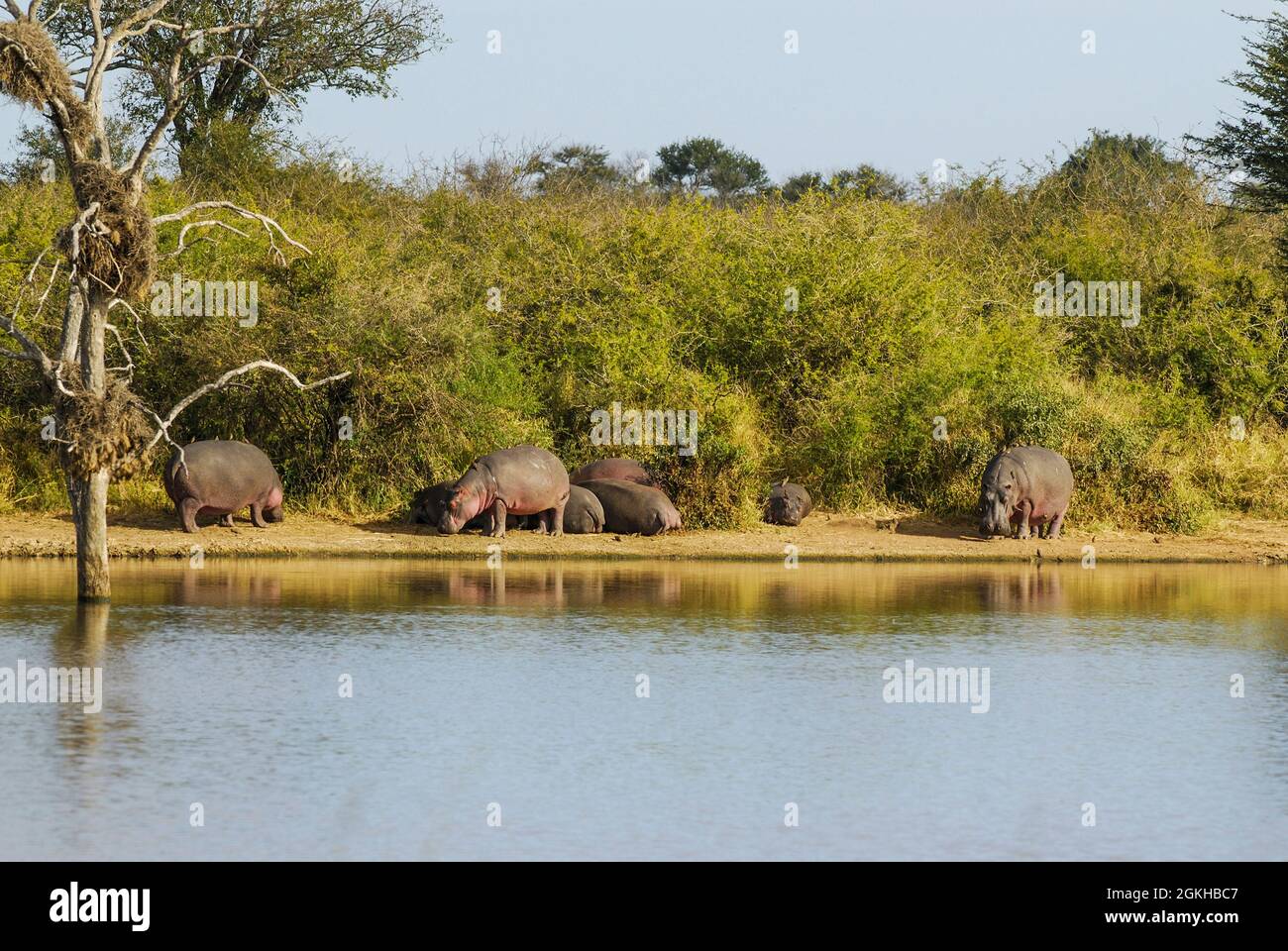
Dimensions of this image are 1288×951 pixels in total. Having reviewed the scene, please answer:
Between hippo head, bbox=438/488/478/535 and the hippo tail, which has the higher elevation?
the hippo tail

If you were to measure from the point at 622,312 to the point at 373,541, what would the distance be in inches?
278

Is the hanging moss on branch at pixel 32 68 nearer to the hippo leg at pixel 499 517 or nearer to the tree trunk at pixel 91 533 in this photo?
the tree trunk at pixel 91 533

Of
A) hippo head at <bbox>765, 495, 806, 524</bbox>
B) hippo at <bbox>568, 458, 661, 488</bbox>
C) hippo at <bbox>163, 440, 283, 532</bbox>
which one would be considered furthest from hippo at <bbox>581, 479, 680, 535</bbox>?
hippo at <bbox>163, 440, 283, 532</bbox>

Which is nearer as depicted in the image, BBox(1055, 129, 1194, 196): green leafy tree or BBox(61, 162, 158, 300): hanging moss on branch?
BBox(61, 162, 158, 300): hanging moss on branch

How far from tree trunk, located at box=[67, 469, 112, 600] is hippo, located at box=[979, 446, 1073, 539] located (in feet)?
39.0

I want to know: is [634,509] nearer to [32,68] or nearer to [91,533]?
[91,533]

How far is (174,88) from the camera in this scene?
15.4 metres

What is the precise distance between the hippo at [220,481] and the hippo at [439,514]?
1.96 m

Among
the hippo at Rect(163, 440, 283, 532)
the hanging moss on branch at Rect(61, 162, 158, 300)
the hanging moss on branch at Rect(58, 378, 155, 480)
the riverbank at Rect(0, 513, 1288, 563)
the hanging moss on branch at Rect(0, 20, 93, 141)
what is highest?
the hanging moss on branch at Rect(0, 20, 93, 141)

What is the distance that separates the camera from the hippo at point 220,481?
21.4 meters

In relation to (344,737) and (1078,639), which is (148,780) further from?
(1078,639)

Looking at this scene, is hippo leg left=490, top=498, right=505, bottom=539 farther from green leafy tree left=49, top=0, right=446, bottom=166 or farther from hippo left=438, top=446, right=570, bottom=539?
green leafy tree left=49, top=0, right=446, bottom=166

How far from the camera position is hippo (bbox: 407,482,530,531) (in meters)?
22.7
